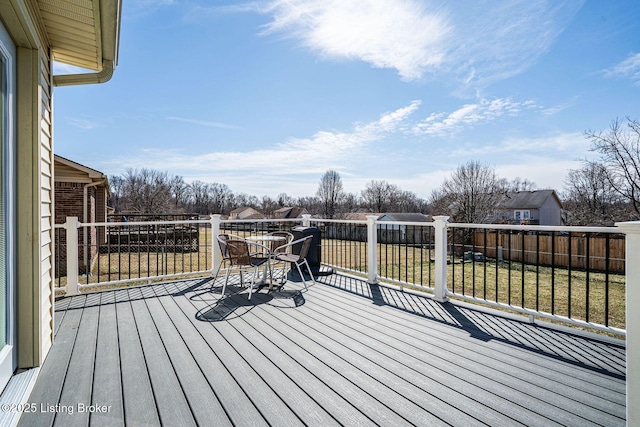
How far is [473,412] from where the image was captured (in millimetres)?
1670

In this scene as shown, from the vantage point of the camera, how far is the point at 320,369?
215 centimetres

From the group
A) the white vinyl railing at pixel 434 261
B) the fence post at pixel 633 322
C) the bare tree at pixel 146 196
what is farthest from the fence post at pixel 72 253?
the bare tree at pixel 146 196

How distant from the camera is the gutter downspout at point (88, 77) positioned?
9.84 ft

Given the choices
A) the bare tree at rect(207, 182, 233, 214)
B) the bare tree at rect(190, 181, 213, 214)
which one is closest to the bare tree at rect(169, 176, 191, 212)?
the bare tree at rect(190, 181, 213, 214)

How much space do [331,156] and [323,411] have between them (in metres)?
37.9

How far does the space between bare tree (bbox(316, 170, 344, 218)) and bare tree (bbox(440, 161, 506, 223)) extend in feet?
70.8

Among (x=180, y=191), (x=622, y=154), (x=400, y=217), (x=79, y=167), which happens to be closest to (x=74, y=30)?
(x=79, y=167)

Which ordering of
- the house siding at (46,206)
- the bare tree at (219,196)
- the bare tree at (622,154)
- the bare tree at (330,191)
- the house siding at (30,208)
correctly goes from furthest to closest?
the bare tree at (219,196) → the bare tree at (330,191) → the bare tree at (622,154) → the house siding at (46,206) → the house siding at (30,208)

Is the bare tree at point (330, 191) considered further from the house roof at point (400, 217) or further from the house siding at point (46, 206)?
the house siding at point (46, 206)

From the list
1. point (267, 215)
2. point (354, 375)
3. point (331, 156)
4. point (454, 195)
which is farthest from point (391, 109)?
point (267, 215)

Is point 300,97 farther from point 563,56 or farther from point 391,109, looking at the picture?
point 563,56

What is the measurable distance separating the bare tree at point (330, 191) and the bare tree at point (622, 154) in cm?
2990

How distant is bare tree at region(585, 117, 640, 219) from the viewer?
48.3 feet

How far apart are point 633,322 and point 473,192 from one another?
2232cm
